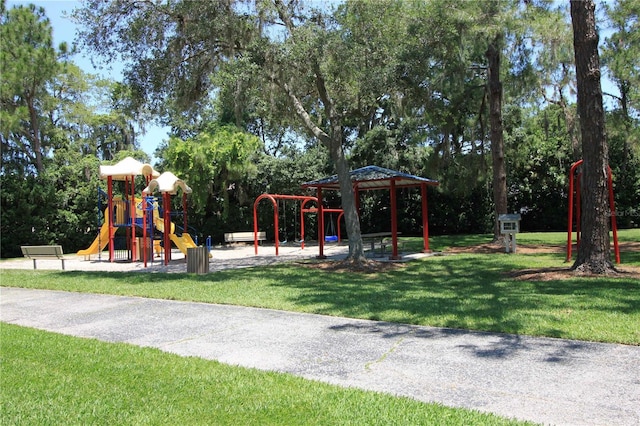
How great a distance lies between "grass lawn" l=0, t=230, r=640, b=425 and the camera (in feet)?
→ 11.8

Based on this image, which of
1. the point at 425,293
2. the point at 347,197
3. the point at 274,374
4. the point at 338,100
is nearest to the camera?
the point at 274,374

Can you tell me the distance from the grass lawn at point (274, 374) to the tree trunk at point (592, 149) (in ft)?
2.37

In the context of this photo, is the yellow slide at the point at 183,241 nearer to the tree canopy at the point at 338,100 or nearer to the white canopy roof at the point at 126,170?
the white canopy roof at the point at 126,170

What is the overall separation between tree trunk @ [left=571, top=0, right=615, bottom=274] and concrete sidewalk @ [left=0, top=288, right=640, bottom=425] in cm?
539

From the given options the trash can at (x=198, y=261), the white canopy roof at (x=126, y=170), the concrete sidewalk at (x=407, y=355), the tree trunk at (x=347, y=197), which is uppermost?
the white canopy roof at (x=126, y=170)

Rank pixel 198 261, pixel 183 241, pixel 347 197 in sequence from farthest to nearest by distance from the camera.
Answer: pixel 183 241
pixel 347 197
pixel 198 261

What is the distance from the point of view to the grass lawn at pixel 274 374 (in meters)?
3.60

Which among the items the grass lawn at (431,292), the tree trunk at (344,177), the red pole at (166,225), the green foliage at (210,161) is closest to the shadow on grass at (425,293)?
the grass lawn at (431,292)

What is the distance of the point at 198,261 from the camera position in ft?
42.1

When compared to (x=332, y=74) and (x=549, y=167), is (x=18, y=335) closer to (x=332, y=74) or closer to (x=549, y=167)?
(x=332, y=74)

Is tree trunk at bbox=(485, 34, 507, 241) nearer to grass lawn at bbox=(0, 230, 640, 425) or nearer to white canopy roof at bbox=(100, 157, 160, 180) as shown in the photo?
grass lawn at bbox=(0, 230, 640, 425)

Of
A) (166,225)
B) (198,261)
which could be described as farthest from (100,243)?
(198,261)

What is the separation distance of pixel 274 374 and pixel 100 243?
1585cm

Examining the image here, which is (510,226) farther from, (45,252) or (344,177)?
(45,252)
